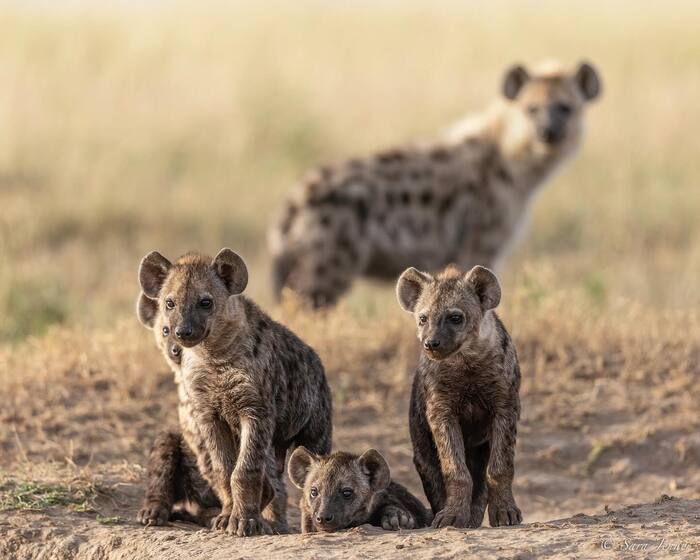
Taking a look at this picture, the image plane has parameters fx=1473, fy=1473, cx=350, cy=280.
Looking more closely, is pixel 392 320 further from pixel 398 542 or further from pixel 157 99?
pixel 157 99

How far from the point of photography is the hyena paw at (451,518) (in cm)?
552

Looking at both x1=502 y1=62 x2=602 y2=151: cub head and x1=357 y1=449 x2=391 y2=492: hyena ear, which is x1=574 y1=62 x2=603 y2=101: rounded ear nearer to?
x1=502 y1=62 x2=602 y2=151: cub head

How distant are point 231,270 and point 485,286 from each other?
38.6 inches

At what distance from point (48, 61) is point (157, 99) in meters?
1.73

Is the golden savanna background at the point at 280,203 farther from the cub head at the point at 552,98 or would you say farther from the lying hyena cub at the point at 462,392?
the cub head at the point at 552,98

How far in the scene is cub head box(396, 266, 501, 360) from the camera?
545 centimetres

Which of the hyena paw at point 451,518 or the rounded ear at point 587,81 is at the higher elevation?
the rounded ear at point 587,81

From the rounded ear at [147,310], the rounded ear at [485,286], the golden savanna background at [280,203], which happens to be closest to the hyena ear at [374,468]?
the golden savanna background at [280,203]

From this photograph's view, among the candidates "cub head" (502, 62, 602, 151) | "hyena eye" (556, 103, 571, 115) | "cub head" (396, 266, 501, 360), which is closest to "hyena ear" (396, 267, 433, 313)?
"cub head" (396, 266, 501, 360)

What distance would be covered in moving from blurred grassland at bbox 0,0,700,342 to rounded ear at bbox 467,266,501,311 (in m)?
2.87

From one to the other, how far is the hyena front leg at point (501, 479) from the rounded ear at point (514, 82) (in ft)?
19.8

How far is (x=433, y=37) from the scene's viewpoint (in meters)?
21.0

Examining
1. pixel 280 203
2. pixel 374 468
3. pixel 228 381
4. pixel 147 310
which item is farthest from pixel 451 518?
pixel 280 203

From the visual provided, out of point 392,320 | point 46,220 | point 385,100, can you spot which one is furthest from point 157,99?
point 392,320
